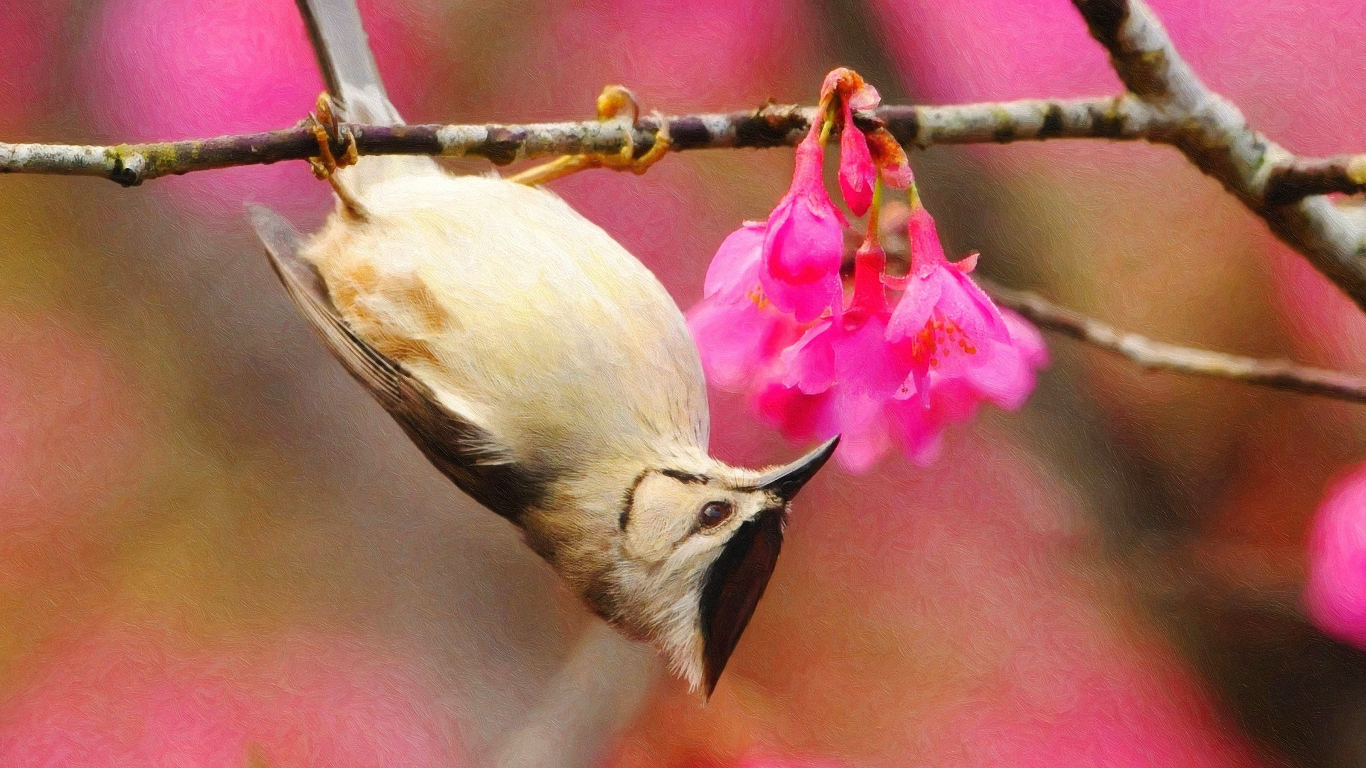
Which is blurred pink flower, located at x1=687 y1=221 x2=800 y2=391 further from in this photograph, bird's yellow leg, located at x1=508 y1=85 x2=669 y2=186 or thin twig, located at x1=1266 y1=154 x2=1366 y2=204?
thin twig, located at x1=1266 y1=154 x2=1366 y2=204

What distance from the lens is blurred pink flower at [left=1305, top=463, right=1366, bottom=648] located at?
642mm

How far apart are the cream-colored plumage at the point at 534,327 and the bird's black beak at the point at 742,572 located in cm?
6

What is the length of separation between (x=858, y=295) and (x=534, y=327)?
17 cm

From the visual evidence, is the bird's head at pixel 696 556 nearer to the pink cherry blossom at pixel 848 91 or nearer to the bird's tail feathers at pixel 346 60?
the pink cherry blossom at pixel 848 91

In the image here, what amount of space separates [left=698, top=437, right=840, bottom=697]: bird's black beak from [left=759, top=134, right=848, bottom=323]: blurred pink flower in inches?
4.5

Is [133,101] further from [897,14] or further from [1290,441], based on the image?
[1290,441]

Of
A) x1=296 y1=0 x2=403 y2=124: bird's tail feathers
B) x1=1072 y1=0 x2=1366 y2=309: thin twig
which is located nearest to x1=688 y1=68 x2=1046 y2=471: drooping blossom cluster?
x1=1072 y1=0 x2=1366 y2=309: thin twig

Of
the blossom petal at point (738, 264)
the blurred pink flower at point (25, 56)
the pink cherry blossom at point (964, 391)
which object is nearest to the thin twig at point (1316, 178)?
the pink cherry blossom at point (964, 391)

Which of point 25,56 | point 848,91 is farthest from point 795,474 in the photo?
point 25,56

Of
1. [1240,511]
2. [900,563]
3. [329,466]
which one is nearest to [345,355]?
[329,466]

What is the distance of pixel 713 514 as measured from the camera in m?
0.48

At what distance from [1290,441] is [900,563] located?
30 centimetres

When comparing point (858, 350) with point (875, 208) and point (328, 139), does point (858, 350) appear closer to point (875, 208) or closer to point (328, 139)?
point (875, 208)

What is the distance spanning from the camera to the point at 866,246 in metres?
0.40
